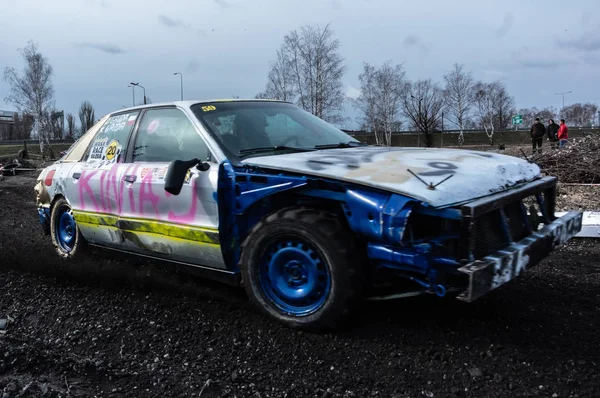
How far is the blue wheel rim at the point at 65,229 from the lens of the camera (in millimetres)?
5617

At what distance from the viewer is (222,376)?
3006 mm

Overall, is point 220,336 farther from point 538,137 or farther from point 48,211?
point 538,137

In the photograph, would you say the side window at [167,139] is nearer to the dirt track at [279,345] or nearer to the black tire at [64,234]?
the dirt track at [279,345]

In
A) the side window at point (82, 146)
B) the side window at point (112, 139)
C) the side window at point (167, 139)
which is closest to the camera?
the side window at point (167, 139)

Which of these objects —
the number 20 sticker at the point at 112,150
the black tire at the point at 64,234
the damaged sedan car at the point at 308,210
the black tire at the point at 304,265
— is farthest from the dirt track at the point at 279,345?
the number 20 sticker at the point at 112,150

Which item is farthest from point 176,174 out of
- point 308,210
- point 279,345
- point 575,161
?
point 575,161

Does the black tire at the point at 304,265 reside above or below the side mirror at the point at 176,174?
below

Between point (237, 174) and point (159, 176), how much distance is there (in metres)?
0.89

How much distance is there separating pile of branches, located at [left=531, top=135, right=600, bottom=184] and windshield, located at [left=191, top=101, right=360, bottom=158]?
7211 millimetres

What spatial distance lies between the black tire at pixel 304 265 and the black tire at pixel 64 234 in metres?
2.66

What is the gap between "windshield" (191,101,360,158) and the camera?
4.05 meters

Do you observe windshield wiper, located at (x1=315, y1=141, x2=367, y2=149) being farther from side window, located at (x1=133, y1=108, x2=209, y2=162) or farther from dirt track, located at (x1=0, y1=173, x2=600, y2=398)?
dirt track, located at (x1=0, y1=173, x2=600, y2=398)

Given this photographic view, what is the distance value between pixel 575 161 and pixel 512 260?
8.44m

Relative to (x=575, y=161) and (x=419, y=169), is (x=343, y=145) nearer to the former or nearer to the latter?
(x=419, y=169)
